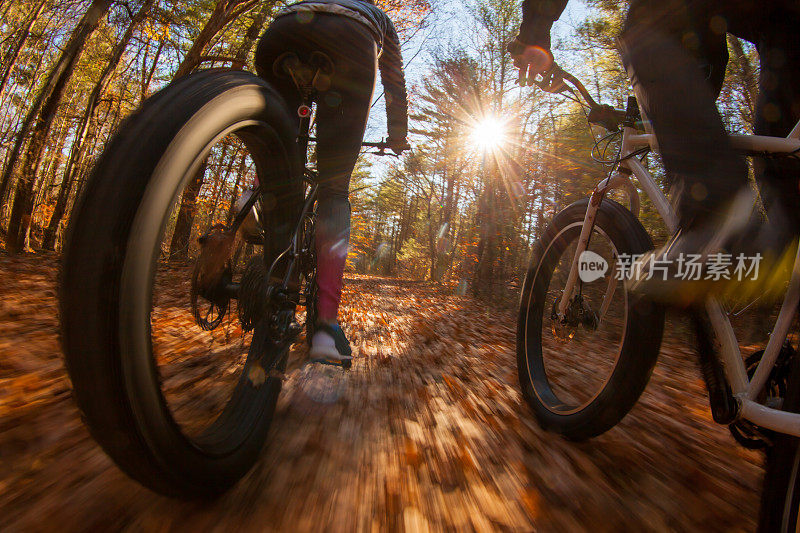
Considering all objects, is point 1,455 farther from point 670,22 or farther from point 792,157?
point 792,157

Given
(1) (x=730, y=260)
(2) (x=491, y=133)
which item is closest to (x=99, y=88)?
(1) (x=730, y=260)

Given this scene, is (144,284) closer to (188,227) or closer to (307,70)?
(188,227)

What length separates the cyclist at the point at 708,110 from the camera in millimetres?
A: 894

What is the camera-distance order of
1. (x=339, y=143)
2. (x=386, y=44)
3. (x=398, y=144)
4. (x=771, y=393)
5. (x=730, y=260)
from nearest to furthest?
(x=730, y=260) < (x=771, y=393) < (x=339, y=143) < (x=386, y=44) < (x=398, y=144)

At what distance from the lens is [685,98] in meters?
0.95

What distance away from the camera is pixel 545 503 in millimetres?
1052

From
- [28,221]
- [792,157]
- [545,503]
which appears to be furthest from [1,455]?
[28,221]

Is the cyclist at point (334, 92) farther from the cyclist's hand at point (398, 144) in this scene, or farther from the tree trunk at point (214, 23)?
the tree trunk at point (214, 23)

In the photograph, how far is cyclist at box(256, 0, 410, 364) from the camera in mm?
1331

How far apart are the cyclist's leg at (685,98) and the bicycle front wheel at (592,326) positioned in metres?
0.39

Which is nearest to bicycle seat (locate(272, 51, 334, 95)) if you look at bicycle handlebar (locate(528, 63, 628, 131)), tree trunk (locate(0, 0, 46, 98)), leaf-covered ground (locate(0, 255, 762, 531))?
bicycle handlebar (locate(528, 63, 628, 131))

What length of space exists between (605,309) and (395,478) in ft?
4.29

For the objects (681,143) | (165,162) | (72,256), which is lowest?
(72,256)

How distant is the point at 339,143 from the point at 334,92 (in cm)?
21
